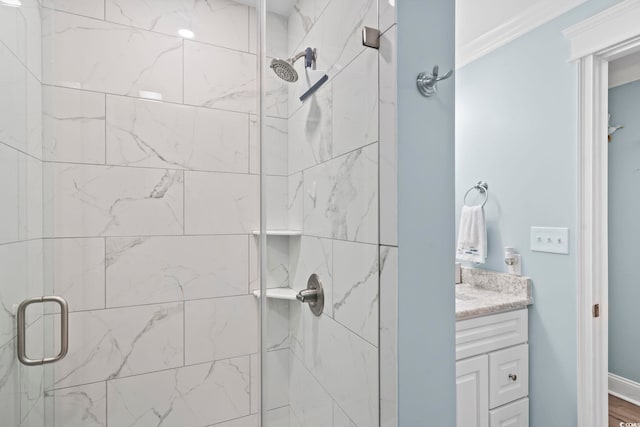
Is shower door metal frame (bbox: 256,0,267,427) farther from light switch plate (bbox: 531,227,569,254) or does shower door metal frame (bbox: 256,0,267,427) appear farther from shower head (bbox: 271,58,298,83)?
light switch plate (bbox: 531,227,569,254)

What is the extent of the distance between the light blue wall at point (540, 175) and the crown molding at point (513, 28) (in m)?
0.04

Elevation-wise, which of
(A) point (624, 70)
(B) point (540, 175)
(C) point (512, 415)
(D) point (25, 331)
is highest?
(A) point (624, 70)

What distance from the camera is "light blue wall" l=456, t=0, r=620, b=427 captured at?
5.12 ft

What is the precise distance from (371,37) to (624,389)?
312cm

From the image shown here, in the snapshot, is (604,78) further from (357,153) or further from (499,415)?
(499,415)

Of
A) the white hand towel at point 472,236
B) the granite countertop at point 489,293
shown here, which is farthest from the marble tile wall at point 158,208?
the white hand towel at point 472,236

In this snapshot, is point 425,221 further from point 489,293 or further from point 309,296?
point 489,293

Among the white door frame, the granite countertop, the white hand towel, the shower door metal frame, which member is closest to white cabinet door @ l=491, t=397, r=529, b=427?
the white door frame

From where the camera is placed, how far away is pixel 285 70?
91 centimetres

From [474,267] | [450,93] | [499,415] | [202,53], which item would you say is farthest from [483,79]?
[499,415]

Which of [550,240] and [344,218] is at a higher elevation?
[344,218]

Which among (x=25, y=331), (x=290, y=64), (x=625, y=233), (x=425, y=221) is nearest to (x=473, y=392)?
(x=425, y=221)

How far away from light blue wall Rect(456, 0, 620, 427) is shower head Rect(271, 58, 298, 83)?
1.46 m

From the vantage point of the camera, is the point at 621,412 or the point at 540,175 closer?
the point at 540,175
